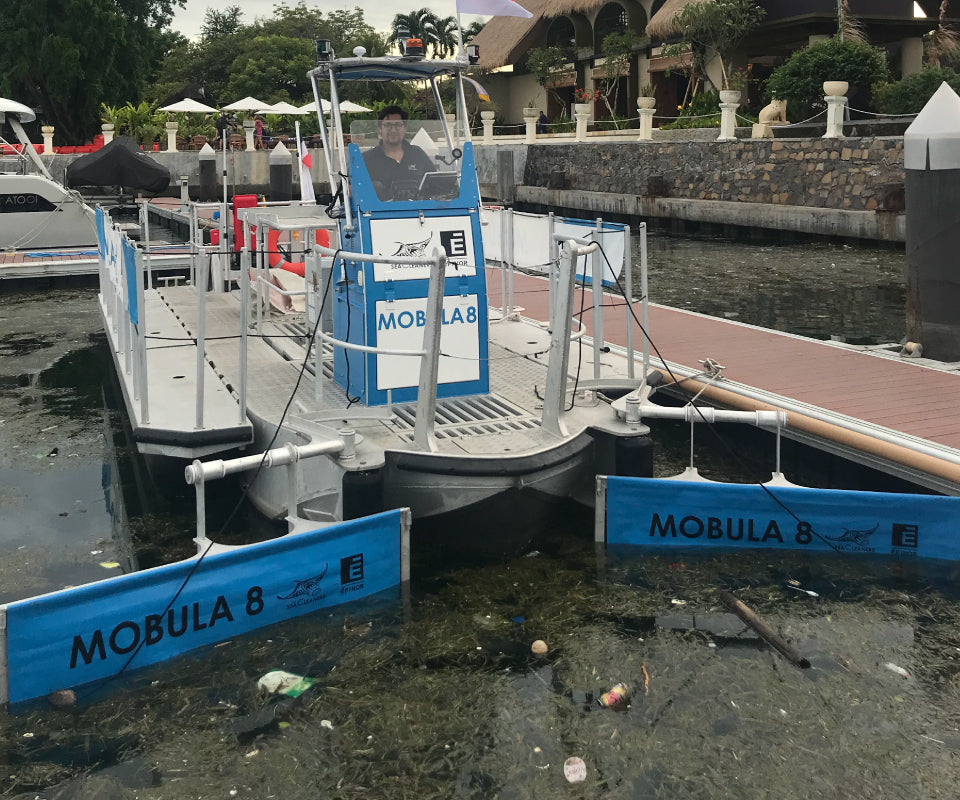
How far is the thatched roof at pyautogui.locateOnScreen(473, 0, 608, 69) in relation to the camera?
4094 cm

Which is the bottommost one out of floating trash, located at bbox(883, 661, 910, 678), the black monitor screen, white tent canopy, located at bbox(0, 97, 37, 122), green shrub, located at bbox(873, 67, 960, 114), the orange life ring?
floating trash, located at bbox(883, 661, 910, 678)

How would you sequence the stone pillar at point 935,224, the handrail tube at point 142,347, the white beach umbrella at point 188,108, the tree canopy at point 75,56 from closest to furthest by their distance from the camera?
the handrail tube at point 142,347, the stone pillar at point 935,224, the white beach umbrella at point 188,108, the tree canopy at point 75,56

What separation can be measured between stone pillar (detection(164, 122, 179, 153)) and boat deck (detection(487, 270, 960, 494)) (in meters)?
29.2

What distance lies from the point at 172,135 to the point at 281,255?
95.1 ft

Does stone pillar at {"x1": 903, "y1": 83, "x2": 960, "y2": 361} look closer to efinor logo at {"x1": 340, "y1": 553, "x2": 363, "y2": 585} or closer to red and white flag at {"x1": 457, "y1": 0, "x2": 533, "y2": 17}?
red and white flag at {"x1": 457, "y1": 0, "x2": 533, "y2": 17}

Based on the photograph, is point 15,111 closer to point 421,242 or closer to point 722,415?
point 421,242

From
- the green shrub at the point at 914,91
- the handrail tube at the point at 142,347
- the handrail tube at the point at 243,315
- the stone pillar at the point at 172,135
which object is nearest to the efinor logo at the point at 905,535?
the handrail tube at the point at 243,315

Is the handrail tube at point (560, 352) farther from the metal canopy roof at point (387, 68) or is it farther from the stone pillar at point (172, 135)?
the stone pillar at point (172, 135)

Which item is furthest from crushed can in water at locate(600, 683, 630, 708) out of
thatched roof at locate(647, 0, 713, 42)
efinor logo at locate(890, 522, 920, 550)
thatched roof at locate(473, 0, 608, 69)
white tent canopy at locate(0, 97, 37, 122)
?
thatched roof at locate(473, 0, 608, 69)

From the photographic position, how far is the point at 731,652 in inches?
221

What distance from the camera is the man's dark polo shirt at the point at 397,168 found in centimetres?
751

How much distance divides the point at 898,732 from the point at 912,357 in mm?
5524

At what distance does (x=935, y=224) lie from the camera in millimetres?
9375

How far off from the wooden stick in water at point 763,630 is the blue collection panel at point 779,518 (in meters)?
0.62
